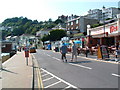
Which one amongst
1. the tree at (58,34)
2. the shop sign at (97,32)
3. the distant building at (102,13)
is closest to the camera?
the shop sign at (97,32)

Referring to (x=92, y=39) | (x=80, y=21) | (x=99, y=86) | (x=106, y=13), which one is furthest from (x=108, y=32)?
(x=106, y=13)

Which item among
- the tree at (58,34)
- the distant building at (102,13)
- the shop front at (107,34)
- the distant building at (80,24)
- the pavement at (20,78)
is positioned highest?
the distant building at (102,13)

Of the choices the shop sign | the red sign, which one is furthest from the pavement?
the shop sign

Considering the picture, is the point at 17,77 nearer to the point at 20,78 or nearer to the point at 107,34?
the point at 20,78

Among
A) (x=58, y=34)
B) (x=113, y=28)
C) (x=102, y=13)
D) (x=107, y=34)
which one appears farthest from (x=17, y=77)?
(x=102, y=13)

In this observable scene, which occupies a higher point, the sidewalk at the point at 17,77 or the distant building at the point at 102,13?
the distant building at the point at 102,13

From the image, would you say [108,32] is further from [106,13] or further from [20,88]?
[106,13]

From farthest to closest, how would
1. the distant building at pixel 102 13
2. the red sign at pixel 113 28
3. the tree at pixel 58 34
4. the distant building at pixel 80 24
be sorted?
the distant building at pixel 102 13 < the distant building at pixel 80 24 < the tree at pixel 58 34 < the red sign at pixel 113 28

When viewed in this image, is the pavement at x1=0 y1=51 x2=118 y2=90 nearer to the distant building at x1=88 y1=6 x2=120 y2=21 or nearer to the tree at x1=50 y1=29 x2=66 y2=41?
the tree at x1=50 y1=29 x2=66 y2=41

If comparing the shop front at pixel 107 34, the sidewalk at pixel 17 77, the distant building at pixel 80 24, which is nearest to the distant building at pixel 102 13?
the distant building at pixel 80 24

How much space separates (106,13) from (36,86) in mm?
131841

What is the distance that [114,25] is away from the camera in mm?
32531

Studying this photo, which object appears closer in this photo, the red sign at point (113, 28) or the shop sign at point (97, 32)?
the red sign at point (113, 28)

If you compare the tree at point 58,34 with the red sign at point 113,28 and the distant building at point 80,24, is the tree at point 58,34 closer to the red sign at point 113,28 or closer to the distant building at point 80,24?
the distant building at point 80,24
